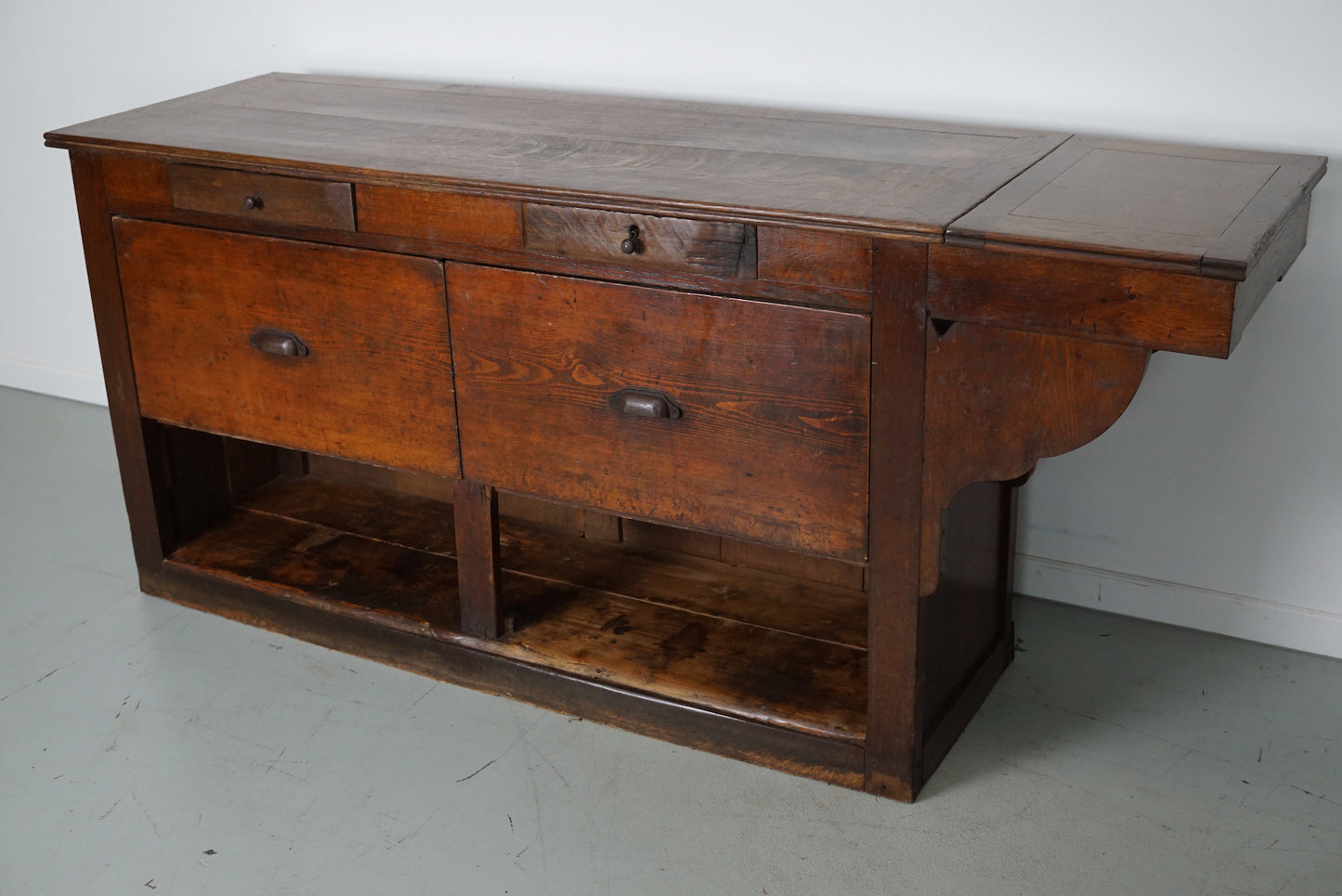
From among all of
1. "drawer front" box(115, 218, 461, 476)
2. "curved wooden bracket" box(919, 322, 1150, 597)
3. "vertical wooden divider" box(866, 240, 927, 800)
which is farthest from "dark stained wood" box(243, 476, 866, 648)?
"curved wooden bracket" box(919, 322, 1150, 597)

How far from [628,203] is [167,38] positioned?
6.26ft

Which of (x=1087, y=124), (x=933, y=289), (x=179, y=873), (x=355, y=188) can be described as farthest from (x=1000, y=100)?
(x=179, y=873)

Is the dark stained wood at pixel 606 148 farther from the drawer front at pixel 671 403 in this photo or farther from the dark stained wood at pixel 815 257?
the drawer front at pixel 671 403

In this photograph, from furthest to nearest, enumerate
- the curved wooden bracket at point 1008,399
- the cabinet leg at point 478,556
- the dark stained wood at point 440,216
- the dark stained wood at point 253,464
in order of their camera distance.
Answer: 1. the dark stained wood at point 253,464
2. the cabinet leg at point 478,556
3. the dark stained wood at point 440,216
4. the curved wooden bracket at point 1008,399

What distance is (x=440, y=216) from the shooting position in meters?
2.23

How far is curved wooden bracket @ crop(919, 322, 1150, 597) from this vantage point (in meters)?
1.86

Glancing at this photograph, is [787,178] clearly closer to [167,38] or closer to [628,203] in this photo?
[628,203]

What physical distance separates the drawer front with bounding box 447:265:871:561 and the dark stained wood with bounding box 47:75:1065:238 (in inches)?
6.0

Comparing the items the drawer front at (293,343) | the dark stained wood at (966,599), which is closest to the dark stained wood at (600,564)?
the dark stained wood at (966,599)

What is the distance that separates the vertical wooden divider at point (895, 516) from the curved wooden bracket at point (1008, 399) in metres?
0.02

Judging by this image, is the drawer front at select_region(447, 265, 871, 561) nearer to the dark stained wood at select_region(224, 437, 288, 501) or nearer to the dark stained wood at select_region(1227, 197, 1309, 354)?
the dark stained wood at select_region(1227, 197, 1309, 354)

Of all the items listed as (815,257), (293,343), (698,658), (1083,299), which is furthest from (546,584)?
(1083,299)

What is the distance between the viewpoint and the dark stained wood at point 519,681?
88.9 inches

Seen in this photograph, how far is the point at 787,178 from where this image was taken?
2115 millimetres
